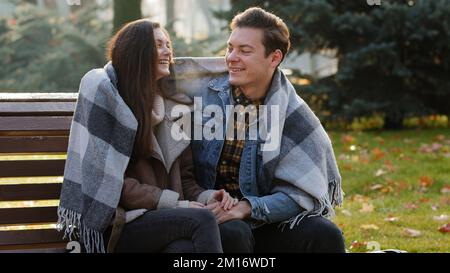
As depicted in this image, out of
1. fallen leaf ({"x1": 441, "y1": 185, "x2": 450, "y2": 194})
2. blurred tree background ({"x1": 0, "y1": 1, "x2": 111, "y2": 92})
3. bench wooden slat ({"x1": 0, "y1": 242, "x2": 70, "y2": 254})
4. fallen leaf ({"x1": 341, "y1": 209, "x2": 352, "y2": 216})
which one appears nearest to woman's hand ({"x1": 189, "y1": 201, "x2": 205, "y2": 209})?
bench wooden slat ({"x1": 0, "y1": 242, "x2": 70, "y2": 254})

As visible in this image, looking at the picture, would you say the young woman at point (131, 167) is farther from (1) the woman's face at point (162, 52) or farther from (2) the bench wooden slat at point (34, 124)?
(2) the bench wooden slat at point (34, 124)

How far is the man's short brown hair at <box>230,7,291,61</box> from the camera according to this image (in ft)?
12.3

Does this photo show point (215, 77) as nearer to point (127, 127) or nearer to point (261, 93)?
point (261, 93)

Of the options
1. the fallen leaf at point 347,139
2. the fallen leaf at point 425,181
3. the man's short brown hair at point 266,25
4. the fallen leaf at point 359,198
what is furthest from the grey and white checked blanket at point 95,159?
the fallen leaf at point 347,139

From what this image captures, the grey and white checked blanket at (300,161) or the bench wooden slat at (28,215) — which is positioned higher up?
the grey and white checked blanket at (300,161)

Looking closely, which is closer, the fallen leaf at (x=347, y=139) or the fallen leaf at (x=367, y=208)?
the fallen leaf at (x=367, y=208)

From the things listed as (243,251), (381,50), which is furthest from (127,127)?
(381,50)

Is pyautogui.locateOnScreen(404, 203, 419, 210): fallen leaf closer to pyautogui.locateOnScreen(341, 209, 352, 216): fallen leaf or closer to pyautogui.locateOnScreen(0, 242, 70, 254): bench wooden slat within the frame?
pyautogui.locateOnScreen(341, 209, 352, 216): fallen leaf

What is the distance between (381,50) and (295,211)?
19.3 ft

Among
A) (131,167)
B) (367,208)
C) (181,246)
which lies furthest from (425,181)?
(181,246)

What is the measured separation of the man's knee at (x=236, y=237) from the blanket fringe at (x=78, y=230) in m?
0.49

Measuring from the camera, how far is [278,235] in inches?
140

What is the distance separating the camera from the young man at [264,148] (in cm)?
358

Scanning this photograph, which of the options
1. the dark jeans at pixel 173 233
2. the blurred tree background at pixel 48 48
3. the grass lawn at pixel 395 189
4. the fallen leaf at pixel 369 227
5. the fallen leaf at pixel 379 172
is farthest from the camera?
the blurred tree background at pixel 48 48
